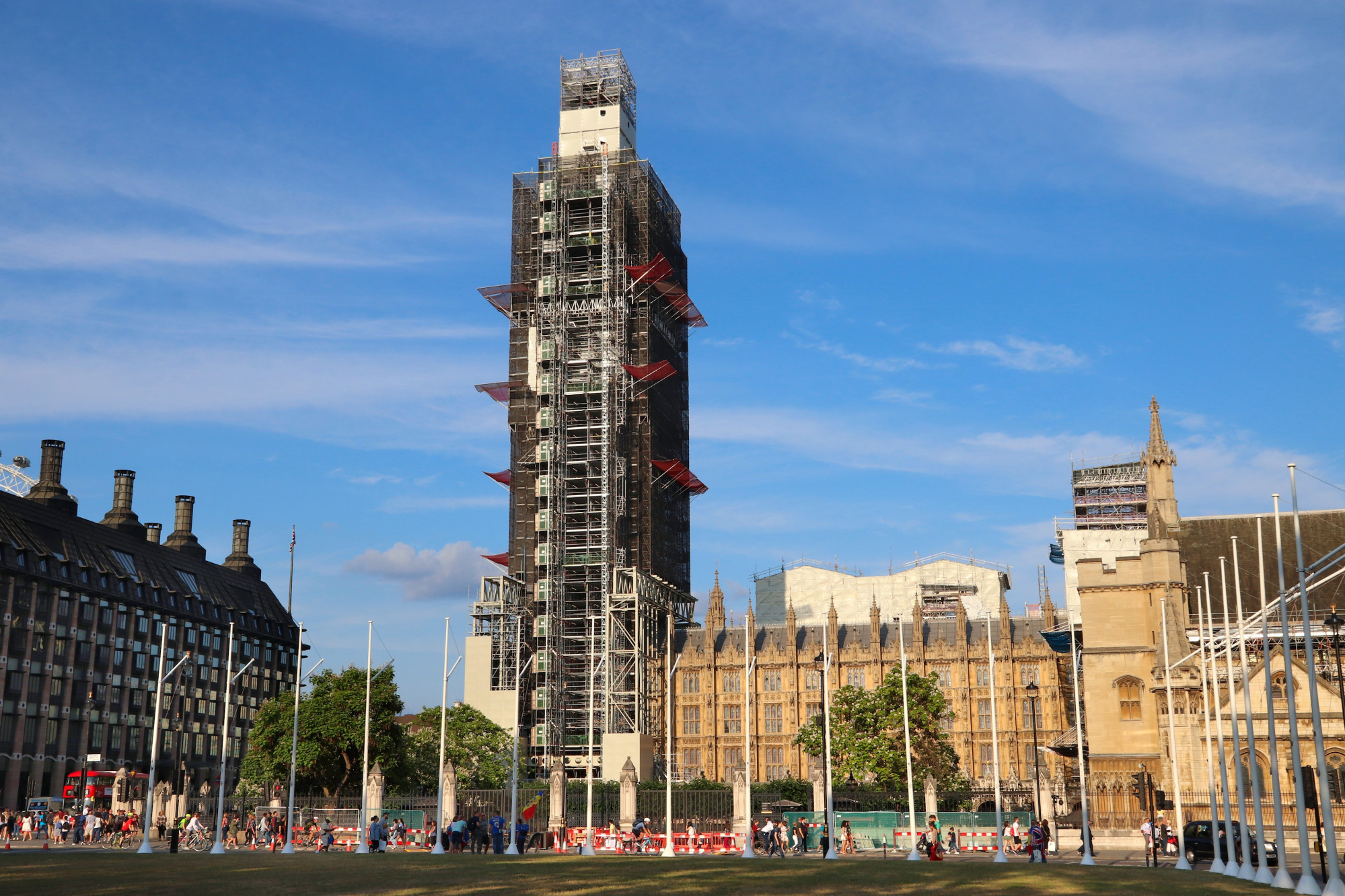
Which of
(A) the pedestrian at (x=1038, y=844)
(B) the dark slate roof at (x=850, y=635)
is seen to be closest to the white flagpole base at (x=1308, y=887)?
(A) the pedestrian at (x=1038, y=844)

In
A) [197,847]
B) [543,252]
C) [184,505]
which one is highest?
[543,252]

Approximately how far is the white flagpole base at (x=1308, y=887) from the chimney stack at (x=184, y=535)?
11853cm

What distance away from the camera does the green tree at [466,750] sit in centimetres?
8075

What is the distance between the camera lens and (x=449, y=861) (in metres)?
36.9

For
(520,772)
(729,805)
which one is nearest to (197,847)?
(729,805)

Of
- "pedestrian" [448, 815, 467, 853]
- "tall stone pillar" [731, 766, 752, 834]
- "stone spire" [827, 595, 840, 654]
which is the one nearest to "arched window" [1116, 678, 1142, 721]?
"tall stone pillar" [731, 766, 752, 834]

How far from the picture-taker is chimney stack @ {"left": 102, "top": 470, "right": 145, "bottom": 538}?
119 meters

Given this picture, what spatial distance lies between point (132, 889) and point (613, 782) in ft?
186

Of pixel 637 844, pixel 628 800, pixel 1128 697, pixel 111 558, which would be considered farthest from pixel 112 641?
pixel 1128 697

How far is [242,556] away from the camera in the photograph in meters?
143

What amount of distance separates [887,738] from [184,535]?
88263mm

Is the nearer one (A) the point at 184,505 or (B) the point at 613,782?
(B) the point at 613,782

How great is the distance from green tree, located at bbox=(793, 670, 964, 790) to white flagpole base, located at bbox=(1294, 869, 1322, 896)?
42992 mm

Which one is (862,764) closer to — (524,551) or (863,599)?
(524,551)
